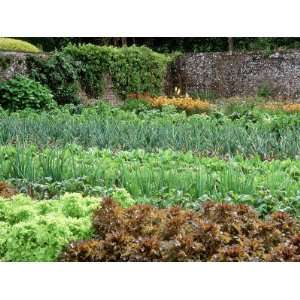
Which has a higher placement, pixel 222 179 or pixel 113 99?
pixel 222 179

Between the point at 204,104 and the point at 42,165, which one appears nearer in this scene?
the point at 42,165

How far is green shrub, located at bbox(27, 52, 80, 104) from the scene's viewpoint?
653 inches

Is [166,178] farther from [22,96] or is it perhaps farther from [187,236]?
[22,96]

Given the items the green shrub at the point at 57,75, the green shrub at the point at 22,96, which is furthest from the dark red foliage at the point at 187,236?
the green shrub at the point at 57,75

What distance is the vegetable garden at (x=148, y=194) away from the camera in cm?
429

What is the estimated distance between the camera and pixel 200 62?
23.3 m

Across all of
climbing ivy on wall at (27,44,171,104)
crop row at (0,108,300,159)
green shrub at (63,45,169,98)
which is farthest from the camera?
green shrub at (63,45,169,98)

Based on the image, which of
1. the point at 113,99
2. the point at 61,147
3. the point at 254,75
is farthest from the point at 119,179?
the point at 254,75

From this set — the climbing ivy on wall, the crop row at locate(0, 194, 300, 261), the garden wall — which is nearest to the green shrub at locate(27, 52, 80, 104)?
the climbing ivy on wall

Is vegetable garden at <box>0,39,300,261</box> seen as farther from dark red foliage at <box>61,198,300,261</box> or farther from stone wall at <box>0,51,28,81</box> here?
stone wall at <box>0,51,28,81</box>

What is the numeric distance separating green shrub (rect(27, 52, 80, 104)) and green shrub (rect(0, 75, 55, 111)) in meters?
1.19
